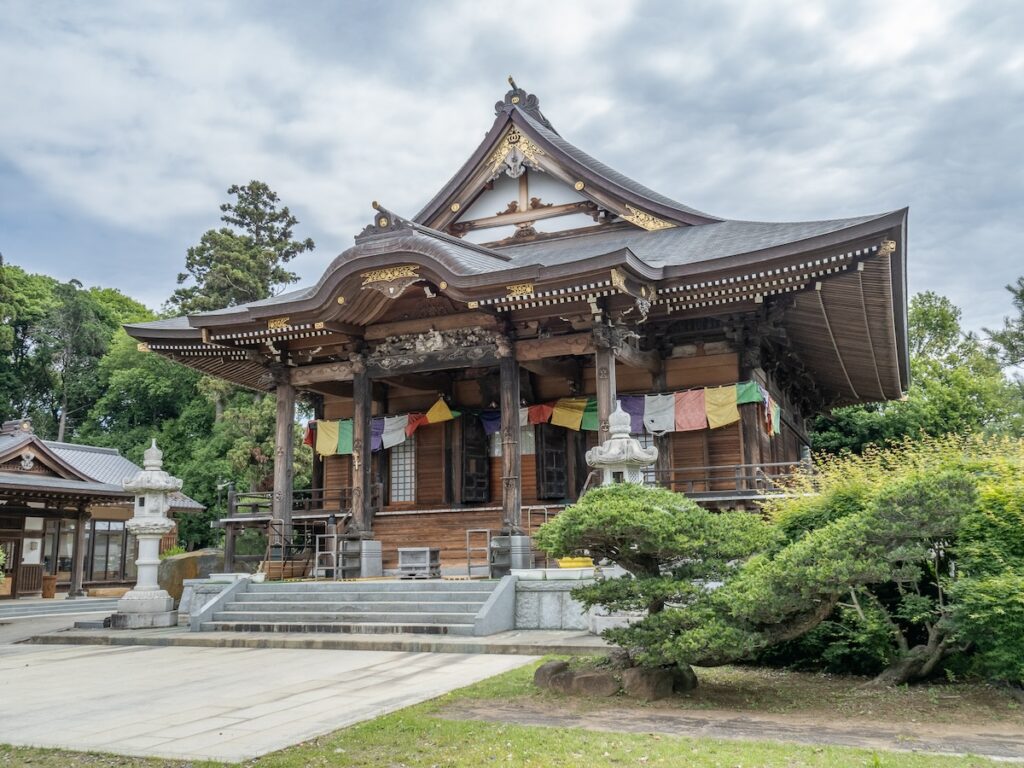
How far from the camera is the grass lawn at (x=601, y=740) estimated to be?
17.7 feet

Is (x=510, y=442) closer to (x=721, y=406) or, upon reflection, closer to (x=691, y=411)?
(x=691, y=411)

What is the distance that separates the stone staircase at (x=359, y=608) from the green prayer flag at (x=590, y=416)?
4.85 m

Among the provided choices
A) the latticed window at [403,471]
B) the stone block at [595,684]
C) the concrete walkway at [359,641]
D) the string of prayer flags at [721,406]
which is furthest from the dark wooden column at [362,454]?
the stone block at [595,684]

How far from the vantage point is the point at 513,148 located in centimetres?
1998

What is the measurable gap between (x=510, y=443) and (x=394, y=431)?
4603 mm

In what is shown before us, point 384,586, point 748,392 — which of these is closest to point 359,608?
point 384,586

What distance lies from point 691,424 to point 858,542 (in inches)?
361

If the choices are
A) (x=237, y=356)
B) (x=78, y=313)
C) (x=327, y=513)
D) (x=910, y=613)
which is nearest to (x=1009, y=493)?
(x=910, y=613)

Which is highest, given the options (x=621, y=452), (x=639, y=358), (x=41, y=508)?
(x=639, y=358)

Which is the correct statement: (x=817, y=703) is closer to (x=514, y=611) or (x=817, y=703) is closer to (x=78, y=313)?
(x=514, y=611)

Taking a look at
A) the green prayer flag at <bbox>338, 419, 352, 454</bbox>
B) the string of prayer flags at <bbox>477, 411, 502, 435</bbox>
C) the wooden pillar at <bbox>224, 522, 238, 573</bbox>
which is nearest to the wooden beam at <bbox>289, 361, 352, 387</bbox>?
the green prayer flag at <bbox>338, 419, 352, 454</bbox>

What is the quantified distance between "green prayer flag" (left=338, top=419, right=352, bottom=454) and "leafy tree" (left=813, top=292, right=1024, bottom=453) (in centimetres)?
1626

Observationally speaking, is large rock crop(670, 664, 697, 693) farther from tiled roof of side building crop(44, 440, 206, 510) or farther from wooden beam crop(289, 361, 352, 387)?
tiled roof of side building crop(44, 440, 206, 510)

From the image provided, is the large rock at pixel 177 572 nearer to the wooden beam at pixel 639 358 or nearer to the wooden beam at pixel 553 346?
the wooden beam at pixel 553 346
